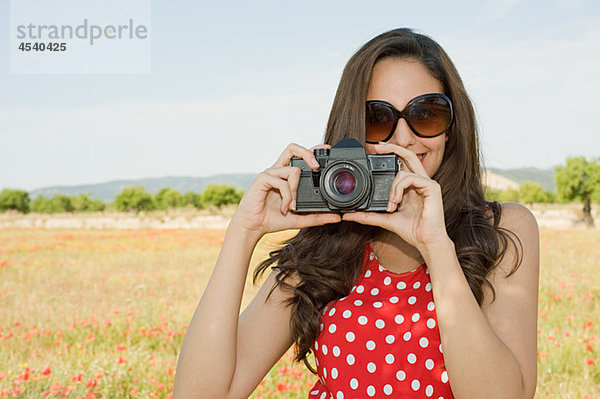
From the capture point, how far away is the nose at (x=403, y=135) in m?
2.37

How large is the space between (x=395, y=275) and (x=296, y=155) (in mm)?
682

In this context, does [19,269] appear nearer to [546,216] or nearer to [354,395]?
[354,395]

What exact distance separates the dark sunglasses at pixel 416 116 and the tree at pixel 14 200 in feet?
163

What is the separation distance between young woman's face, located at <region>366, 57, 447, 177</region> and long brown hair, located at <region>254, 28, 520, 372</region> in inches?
1.5

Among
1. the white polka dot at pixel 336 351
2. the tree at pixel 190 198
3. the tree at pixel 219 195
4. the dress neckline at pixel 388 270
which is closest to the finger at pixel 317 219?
the dress neckline at pixel 388 270

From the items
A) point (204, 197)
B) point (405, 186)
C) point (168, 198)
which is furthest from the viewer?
point (168, 198)

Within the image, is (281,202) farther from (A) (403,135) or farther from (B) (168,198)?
(B) (168,198)

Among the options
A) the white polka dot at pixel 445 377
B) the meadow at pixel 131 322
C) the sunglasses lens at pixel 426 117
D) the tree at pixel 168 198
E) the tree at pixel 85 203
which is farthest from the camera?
the tree at pixel 168 198

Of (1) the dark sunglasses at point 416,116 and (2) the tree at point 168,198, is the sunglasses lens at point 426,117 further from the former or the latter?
(2) the tree at point 168,198

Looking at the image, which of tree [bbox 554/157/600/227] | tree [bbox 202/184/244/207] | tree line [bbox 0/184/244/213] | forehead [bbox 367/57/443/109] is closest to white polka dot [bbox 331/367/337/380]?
forehead [bbox 367/57/443/109]

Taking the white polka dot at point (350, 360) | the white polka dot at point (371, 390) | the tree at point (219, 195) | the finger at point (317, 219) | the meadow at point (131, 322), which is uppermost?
the finger at point (317, 219)

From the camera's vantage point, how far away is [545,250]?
1377cm

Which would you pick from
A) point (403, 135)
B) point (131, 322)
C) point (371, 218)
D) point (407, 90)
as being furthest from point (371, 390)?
point (131, 322)

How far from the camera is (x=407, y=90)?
7.97ft
